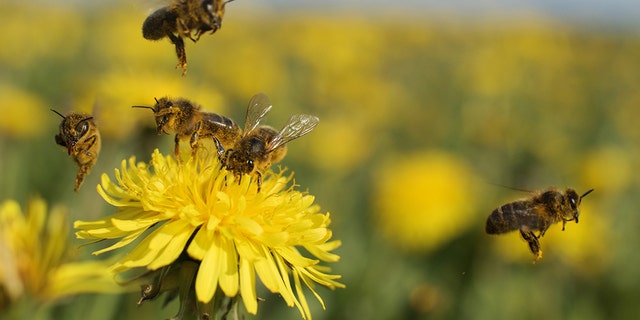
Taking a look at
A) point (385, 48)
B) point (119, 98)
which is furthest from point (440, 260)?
point (385, 48)

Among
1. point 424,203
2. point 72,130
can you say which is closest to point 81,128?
point 72,130

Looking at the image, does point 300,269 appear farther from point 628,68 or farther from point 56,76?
point 628,68

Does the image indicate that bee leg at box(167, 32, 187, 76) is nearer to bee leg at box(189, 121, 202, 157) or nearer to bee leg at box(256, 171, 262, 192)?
bee leg at box(189, 121, 202, 157)

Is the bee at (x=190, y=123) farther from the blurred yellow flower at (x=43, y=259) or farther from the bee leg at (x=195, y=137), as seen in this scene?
the blurred yellow flower at (x=43, y=259)

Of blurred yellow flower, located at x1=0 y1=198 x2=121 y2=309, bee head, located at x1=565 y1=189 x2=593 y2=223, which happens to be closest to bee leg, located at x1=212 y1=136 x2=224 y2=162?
blurred yellow flower, located at x1=0 y1=198 x2=121 y2=309

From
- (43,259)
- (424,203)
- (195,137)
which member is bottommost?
(424,203)

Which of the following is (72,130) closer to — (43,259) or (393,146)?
(43,259)
